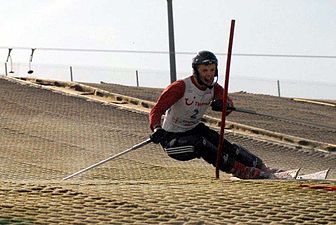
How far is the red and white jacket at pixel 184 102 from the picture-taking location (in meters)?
7.24

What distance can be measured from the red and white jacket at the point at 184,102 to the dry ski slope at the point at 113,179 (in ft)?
1.63

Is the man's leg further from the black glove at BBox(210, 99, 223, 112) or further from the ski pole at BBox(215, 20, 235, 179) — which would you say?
the black glove at BBox(210, 99, 223, 112)

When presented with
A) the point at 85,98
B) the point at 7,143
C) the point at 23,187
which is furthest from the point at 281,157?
the point at 23,187

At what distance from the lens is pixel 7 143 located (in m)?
10.4

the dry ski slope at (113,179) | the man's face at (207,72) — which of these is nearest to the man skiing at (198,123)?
the man's face at (207,72)

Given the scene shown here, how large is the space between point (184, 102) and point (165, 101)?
0.28m

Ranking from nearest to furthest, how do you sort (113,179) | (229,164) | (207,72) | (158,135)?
(158,135)
(229,164)
(207,72)
(113,179)

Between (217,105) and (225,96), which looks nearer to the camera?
(225,96)

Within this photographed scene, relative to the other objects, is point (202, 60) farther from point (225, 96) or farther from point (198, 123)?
point (198, 123)

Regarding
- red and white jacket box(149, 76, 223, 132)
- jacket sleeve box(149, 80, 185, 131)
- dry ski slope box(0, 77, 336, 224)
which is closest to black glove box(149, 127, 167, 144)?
jacket sleeve box(149, 80, 185, 131)

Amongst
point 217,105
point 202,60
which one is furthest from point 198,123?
point 202,60

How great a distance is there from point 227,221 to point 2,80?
12287 millimetres

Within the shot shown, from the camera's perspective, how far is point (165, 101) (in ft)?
23.5

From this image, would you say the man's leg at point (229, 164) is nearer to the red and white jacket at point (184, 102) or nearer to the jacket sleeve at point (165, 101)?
the red and white jacket at point (184, 102)
